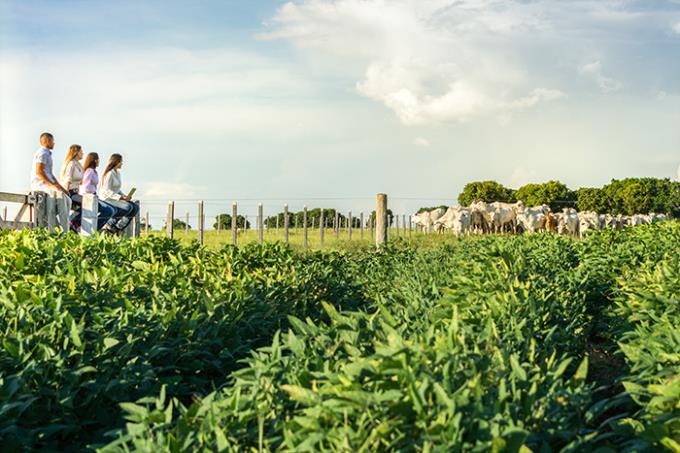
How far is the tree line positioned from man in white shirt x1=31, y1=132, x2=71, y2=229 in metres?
62.3

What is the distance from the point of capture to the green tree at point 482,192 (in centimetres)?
7625

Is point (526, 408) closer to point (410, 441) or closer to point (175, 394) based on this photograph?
point (410, 441)

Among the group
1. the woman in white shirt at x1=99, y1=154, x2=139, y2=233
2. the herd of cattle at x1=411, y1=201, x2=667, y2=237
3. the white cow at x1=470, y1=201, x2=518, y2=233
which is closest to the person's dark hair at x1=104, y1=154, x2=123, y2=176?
the woman in white shirt at x1=99, y1=154, x2=139, y2=233

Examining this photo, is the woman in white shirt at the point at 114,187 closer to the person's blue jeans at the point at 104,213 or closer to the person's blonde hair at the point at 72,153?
the person's blue jeans at the point at 104,213

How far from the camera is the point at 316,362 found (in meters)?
3.44

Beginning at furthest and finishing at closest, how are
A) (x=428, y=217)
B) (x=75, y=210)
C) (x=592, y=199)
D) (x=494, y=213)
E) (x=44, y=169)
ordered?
(x=592, y=199)
(x=428, y=217)
(x=494, y=213)
(x=75, y=210)
(x=44, y=169)

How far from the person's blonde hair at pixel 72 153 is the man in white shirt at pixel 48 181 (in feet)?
2.16

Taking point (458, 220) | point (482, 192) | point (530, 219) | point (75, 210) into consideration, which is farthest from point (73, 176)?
point (482, 192)

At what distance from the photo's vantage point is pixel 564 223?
49312 mm

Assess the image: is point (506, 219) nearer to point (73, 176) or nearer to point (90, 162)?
point (90, 162)

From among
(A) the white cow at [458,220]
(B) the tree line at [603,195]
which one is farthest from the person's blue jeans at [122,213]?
(B) the tree line at [603,195]

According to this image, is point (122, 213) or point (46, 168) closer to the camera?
point (46, 168)

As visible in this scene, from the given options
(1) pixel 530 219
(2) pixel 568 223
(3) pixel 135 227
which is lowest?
(3) pixel 135 227

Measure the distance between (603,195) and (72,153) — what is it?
235 feet
